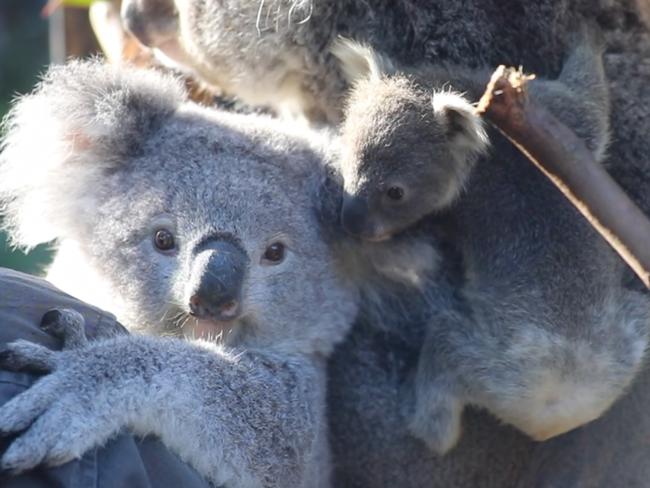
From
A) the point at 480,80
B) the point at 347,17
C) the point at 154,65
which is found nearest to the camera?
the point at 480,80

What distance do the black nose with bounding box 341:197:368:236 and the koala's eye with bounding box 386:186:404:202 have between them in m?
0.05

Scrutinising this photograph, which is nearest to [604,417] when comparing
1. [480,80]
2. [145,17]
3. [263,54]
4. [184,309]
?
[480,80]

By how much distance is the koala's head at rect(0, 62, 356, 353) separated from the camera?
214cm

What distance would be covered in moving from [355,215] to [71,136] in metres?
0.55

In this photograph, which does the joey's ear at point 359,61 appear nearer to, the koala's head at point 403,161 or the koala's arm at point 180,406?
the koala's head at point 403,161

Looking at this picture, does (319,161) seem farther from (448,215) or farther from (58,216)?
(58,216)

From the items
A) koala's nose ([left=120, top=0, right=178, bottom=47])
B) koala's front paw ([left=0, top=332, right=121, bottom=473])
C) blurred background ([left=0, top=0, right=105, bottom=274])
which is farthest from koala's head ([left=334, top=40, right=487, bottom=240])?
blurred background ([left=0, top=0, right=105, bottom=274])

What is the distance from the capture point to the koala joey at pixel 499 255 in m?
2.17

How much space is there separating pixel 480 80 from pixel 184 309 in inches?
26.2

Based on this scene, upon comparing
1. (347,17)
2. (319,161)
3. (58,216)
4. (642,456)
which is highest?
(347,17)

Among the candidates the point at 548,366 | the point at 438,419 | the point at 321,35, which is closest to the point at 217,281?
the point at 438,419

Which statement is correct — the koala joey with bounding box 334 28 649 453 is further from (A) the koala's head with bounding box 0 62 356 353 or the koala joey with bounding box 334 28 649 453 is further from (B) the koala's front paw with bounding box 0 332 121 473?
(B) the koala's front paw with bounding box 0 332 121 473

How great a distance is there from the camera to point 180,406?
200 centimetres

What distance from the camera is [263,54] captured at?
262 cm
